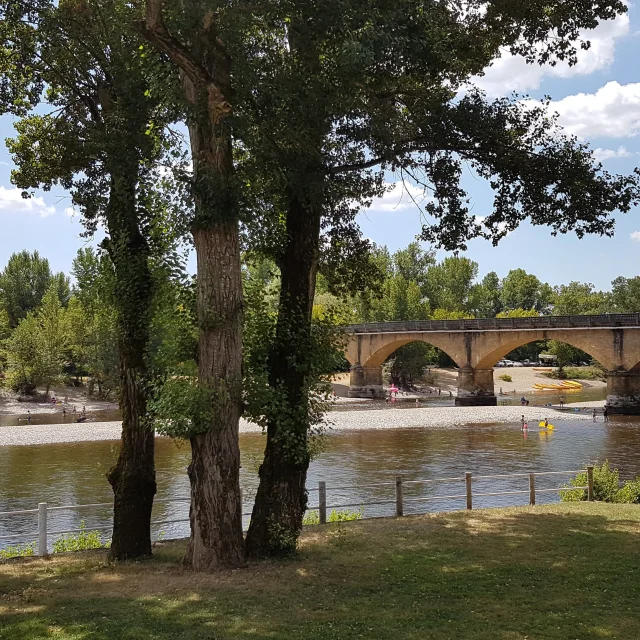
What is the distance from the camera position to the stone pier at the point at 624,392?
47.5 meters

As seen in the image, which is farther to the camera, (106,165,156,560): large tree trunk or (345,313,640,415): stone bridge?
(345,313,640,415): stone bridge

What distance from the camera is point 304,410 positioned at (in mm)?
10445

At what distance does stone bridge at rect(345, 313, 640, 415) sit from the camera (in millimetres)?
48062

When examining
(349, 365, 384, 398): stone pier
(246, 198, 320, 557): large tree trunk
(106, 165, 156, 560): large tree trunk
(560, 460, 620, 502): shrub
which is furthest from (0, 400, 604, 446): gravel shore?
(246, 198, 320, 557): large tree trunk

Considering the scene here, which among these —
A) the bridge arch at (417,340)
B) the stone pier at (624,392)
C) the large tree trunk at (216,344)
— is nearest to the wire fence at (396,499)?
the large tree trunk at (216,344)

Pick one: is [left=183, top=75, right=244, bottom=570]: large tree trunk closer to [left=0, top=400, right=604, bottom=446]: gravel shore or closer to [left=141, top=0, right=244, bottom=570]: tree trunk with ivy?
[left=141, top=0, right=244, bottom=570]: tree trunk with ivy

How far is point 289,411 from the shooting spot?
33.7 ft

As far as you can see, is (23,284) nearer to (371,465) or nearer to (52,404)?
(52,404)

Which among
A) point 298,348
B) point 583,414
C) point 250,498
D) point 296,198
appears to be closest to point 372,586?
point 298,348

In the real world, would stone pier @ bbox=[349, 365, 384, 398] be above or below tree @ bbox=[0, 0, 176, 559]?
below

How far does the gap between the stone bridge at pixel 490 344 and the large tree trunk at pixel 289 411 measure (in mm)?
27262

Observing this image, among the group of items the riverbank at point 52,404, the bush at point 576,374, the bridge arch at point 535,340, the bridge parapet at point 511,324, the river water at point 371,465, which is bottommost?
the river water at point 371,465

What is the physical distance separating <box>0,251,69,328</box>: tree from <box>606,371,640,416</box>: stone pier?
58.7 metres

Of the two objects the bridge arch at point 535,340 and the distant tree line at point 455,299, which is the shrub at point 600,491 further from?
the distant tree line at point 455,299
